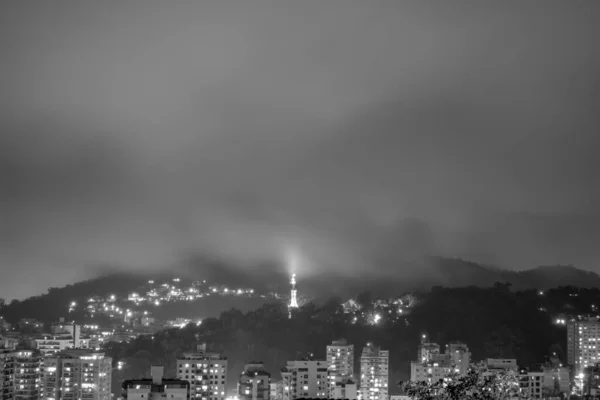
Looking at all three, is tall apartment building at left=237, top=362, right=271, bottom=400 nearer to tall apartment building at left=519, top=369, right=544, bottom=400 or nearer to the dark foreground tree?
tall apartment building at left=519, top=369, right=544, bottom=400

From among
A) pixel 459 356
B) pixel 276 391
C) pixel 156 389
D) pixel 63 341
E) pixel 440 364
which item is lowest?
pixel 276 391

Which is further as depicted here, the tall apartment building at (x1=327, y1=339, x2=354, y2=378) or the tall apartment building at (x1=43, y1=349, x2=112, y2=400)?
the tall apartment building at (x1=327, y1=339, x2=354, y2=378)

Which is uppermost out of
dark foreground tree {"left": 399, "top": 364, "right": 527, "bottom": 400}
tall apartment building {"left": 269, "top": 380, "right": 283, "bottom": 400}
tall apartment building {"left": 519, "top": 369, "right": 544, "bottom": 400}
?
dark foreground tree {"left": 399, "top": 364, "right": 527, "bottom": 400}

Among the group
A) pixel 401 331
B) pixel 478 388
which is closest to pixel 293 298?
pixel 401 331

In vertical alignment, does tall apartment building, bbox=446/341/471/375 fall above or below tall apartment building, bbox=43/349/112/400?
above

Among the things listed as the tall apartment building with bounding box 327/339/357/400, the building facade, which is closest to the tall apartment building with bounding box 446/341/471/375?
the tall apartment building with bounding box 327/339/357/400

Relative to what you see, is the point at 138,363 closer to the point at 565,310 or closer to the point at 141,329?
the point at 141,329

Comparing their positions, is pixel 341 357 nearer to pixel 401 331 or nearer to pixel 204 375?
pixel 401 331

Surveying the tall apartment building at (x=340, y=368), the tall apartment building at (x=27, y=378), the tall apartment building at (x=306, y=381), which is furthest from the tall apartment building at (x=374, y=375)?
the tall apartment building at (x=27, y=378)
